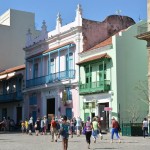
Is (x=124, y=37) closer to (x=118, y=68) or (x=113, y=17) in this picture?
(x=118, y=68)

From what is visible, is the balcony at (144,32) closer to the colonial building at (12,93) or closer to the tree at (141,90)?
the tree at (141,90)

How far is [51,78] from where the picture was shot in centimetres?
4259

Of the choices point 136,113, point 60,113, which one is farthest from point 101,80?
point 60,113

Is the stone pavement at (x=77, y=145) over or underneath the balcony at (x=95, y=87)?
underneath

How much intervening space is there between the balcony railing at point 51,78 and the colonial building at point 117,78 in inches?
115

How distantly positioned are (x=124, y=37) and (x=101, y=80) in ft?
14.0

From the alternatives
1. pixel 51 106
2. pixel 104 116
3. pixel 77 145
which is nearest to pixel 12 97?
pixel 51 106

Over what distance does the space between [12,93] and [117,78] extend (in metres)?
20.0

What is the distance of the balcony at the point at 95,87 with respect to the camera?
35178 mm

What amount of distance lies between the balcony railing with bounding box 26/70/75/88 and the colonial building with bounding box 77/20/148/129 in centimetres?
291

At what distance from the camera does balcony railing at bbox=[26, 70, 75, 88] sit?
39959 mm

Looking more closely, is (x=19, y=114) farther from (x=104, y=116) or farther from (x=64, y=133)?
(x=64, y=133)

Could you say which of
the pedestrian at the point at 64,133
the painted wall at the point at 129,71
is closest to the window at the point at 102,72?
the painted wall at the point at 129,71

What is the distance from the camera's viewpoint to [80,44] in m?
39.3
